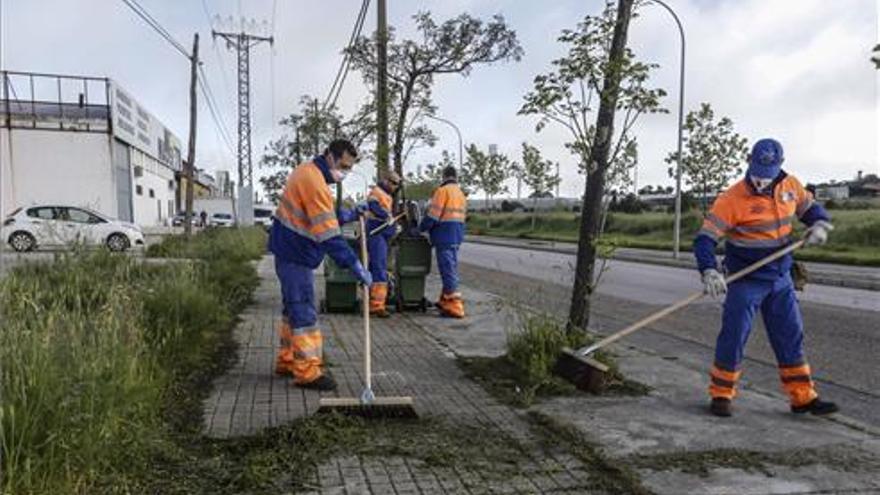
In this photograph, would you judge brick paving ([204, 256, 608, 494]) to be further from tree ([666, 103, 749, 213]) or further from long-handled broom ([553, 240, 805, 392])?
tree ([666, 103, 749, 213])

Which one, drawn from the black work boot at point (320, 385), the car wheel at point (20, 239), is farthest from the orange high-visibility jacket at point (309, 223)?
the car wheel at point (20, 239)

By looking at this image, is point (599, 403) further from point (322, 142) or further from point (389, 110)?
point (322, 142)

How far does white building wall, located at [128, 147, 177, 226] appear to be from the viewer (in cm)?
4556

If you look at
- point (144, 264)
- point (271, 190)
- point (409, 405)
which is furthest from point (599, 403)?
point (271, 190)

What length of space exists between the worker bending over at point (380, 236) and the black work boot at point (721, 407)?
18.6 ft

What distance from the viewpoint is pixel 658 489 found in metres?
4.20

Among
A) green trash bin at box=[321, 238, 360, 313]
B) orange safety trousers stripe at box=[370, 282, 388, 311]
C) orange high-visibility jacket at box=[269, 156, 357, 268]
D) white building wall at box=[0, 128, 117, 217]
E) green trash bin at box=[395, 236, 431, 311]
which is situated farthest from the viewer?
white building wall at box=[0, 128, 117, 217]

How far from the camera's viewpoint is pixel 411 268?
11133 mm

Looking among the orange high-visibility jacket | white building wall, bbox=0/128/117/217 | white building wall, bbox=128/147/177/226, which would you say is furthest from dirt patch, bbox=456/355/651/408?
white building wall, bbox=128/147/177/226

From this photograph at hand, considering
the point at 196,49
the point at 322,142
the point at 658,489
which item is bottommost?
the point at 658,489

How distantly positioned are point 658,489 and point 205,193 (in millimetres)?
98632

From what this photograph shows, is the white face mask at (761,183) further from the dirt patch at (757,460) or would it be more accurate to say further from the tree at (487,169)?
the tree at (487,169)

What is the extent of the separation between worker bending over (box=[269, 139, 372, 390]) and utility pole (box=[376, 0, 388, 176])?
8.89m

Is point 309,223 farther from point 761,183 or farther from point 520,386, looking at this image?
point 761,183
